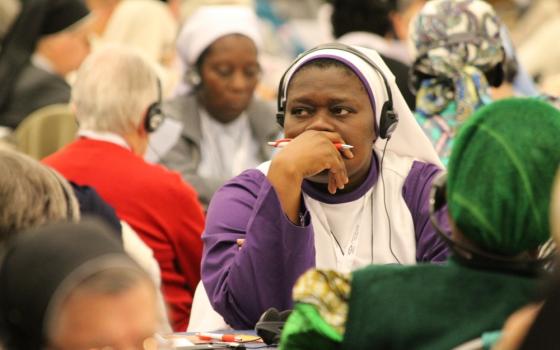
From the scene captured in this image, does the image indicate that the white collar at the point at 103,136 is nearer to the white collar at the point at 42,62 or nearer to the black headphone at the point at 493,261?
the black headphone at the point at 493,261

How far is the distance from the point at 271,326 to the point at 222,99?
3.47 m

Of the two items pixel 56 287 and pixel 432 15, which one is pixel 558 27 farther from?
pixel 56 287

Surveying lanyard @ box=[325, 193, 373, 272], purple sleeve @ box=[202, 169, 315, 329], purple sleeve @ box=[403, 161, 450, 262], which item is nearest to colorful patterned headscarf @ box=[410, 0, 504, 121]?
purple sleeve @ box=[403, 161, 450, 262]

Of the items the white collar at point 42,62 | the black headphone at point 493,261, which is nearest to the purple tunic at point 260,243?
the black headphone at point 493,261

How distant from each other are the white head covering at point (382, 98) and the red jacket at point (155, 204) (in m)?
1.08

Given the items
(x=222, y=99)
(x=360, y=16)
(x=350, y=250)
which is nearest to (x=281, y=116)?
(x=350, y=250)

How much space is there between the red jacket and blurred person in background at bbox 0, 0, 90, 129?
114 inches

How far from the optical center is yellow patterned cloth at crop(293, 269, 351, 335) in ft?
7.52

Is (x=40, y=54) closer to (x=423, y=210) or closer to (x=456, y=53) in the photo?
(x=456, y=53)

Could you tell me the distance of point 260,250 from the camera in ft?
11.1

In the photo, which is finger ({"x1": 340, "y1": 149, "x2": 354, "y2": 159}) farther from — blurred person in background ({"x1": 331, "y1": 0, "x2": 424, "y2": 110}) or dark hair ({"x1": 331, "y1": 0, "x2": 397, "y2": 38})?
dark hair ({"x1": 331, "y1": 0, "x2": 397, "y2": 38})

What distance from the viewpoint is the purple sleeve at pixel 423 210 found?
3.51 m

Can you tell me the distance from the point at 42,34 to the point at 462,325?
6165mm

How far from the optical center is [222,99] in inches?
253
